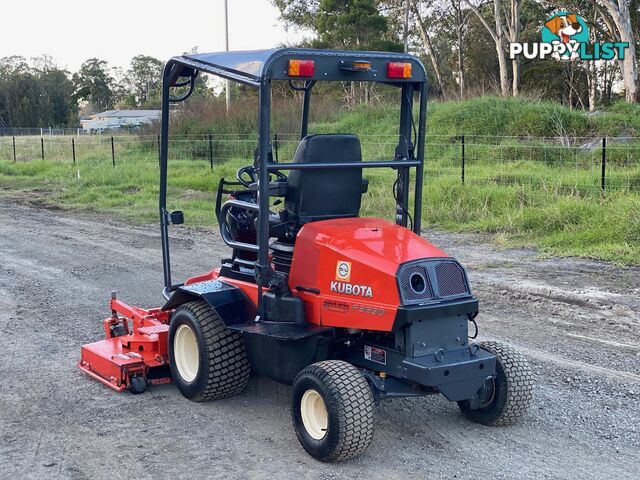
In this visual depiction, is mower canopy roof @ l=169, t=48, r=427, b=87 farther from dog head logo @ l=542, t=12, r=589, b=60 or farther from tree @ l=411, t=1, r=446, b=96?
tree @ l=411, t=1, r=446, b=96

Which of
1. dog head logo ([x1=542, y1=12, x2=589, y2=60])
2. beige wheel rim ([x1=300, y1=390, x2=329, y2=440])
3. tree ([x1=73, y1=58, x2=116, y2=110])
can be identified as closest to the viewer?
beige wheel rim ([x1=300, y1=390, x2=329, y2=440])

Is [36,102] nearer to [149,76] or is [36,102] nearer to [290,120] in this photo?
[149,76]

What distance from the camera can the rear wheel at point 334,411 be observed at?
4.41m

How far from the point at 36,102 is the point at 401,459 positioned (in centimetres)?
7607

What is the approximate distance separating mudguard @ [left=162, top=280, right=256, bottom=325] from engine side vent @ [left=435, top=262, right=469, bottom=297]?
1.34m

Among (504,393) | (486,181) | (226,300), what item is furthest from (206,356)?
(486,181)

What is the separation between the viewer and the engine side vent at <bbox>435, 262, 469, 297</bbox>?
469 centimetres

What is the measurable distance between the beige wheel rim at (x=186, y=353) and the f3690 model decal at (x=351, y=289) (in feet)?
4.04

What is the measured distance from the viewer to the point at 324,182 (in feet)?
17.0

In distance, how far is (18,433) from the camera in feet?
16.6

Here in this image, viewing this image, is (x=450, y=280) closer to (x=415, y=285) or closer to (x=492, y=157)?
(x=415, y=285)

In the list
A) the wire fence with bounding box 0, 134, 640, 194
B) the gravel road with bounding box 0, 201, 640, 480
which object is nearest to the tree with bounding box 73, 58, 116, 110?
the wire fence with bounding box 0, 134, 640, 194

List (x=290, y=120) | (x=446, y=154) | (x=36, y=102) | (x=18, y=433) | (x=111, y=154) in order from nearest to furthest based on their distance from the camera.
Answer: (x=18, y=433)
(x=446, y=154)
(x=290, y=120)
(x=111, y=154)
(x=36, y=102)

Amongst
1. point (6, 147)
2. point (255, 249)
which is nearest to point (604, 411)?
point (255, 249)
